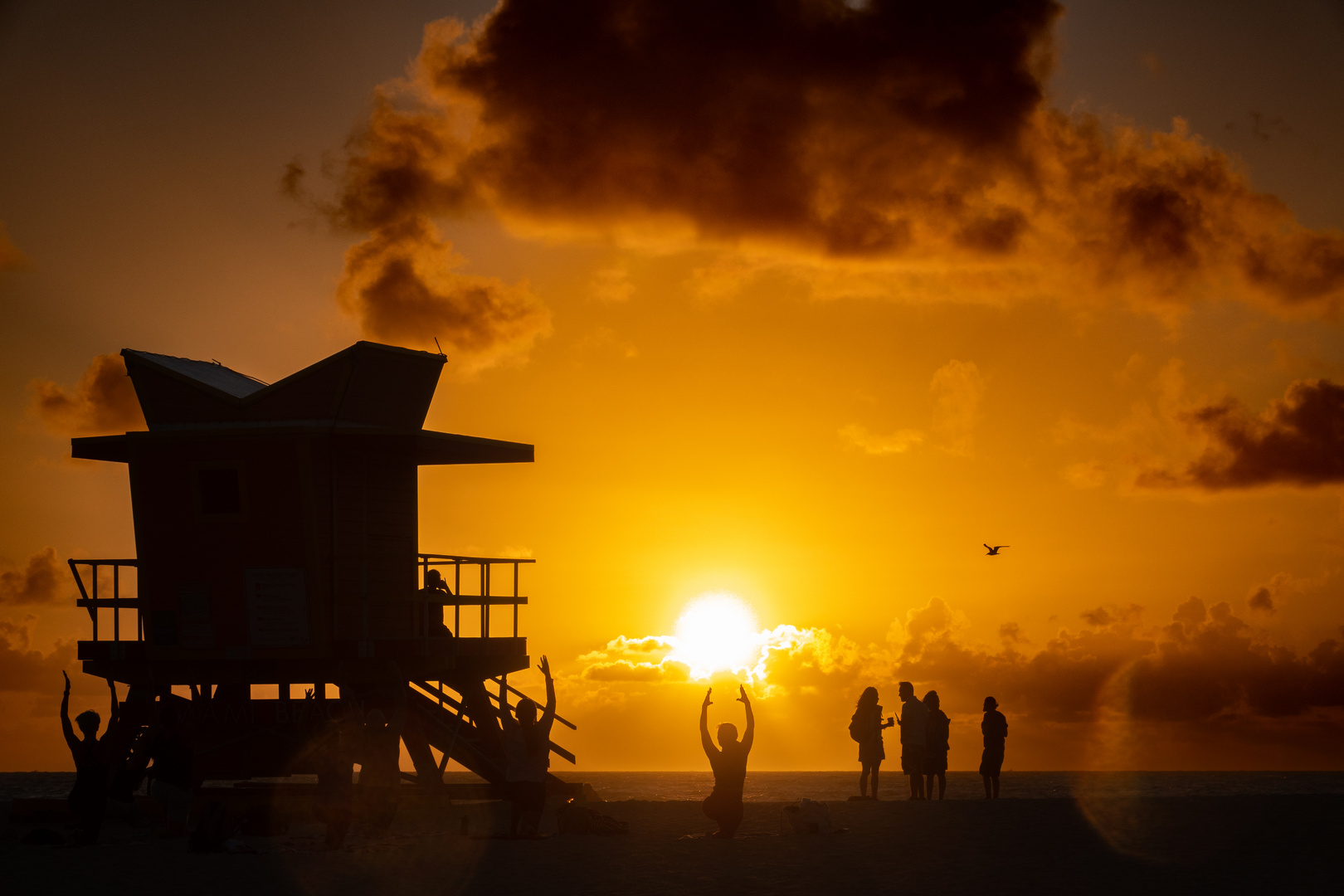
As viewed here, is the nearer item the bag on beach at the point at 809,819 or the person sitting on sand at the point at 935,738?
the bag on beach at the point at 809,819

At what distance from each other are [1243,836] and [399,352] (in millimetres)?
17980

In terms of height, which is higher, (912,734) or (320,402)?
(320,402)

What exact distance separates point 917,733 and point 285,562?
1287 cm

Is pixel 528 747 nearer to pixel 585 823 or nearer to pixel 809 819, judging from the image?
pixel 585 823

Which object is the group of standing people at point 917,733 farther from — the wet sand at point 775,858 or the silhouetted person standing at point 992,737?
the wet sand at point 775,858

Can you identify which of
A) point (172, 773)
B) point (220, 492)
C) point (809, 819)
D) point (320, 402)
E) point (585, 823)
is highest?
point (320, 402)

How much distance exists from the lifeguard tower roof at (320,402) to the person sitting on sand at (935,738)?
9.73m

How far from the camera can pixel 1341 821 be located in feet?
70.4

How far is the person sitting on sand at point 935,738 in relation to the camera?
86.5 ft

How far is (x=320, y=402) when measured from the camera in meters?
26.7

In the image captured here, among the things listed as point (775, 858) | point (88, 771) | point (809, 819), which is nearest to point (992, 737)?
point (809, 819)

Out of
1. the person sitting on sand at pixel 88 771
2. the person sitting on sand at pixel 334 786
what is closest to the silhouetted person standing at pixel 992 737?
the person sitting on sand at pixel 334 786

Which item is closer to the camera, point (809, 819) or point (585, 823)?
point (809, 819)

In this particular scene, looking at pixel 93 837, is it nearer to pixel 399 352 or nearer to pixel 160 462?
pixel 160 462
